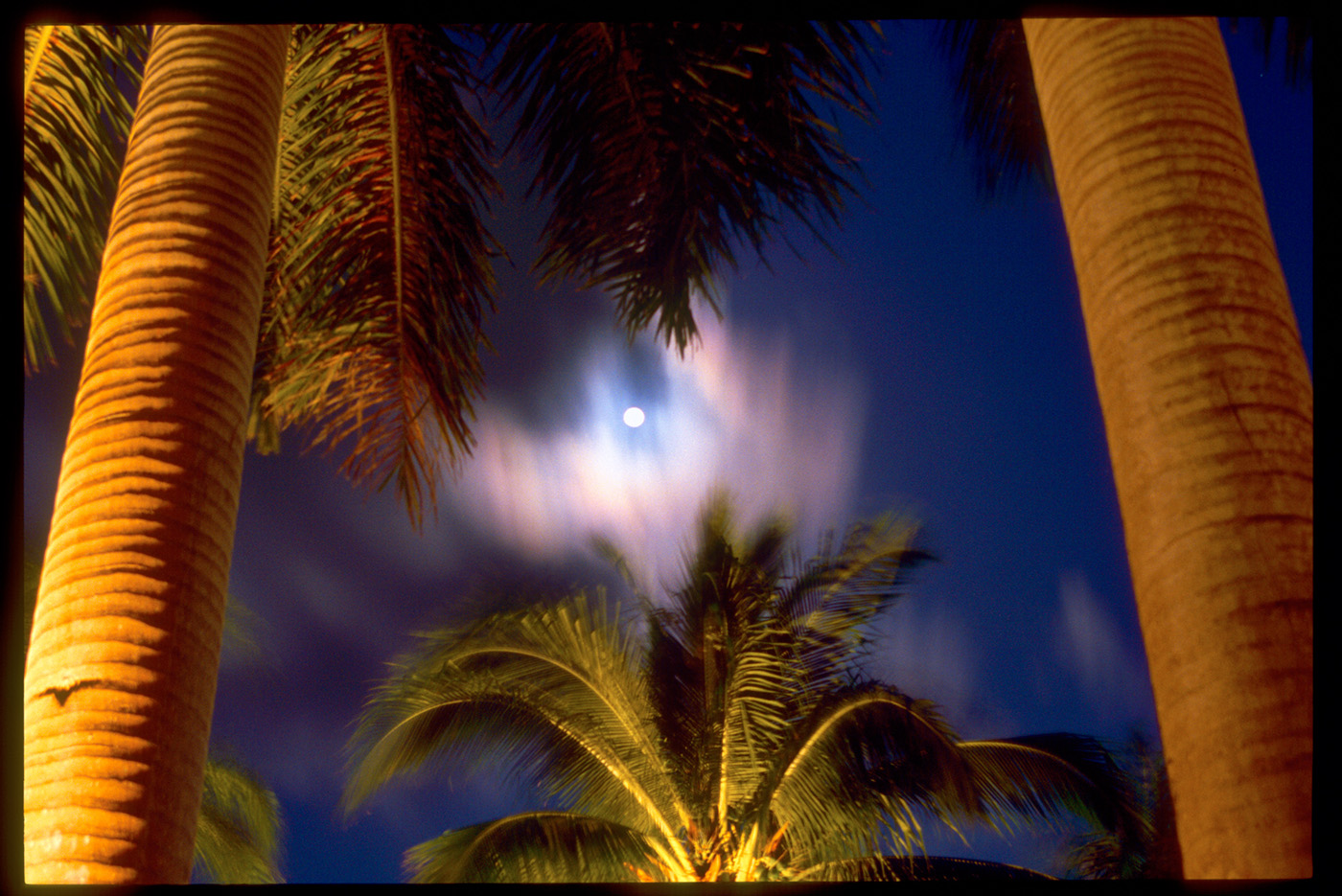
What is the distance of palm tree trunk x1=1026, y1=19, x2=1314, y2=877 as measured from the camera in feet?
6.38

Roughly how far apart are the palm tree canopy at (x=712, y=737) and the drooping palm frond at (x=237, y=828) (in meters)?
5.22

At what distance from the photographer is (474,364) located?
4277mm

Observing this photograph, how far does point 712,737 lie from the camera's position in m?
8.01

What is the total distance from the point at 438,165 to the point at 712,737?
17.8ft

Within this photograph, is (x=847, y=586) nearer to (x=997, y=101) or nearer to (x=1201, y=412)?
(x=997, y=101)

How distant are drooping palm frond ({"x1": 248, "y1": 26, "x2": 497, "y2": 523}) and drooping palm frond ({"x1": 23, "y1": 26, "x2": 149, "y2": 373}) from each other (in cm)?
84

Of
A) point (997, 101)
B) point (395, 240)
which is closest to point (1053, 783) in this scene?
point (997, 101)

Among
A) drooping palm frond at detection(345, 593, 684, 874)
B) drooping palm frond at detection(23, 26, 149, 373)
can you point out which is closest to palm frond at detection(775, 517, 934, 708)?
drooping palm frond at detection(345, 593, 684, 874)

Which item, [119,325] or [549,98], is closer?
[119,325]

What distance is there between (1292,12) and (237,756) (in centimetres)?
1309

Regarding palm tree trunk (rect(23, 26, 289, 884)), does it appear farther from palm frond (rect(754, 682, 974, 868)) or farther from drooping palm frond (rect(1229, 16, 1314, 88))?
palm frond (rect(754, 682, 974, 868))

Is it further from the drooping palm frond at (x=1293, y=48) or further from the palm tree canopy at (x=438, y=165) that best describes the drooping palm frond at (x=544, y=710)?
the drooping palm frond at (x=1293, y=48)

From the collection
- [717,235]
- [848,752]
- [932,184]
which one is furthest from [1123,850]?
[717,235]

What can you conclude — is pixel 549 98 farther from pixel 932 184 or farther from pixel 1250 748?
pixel 932 184
